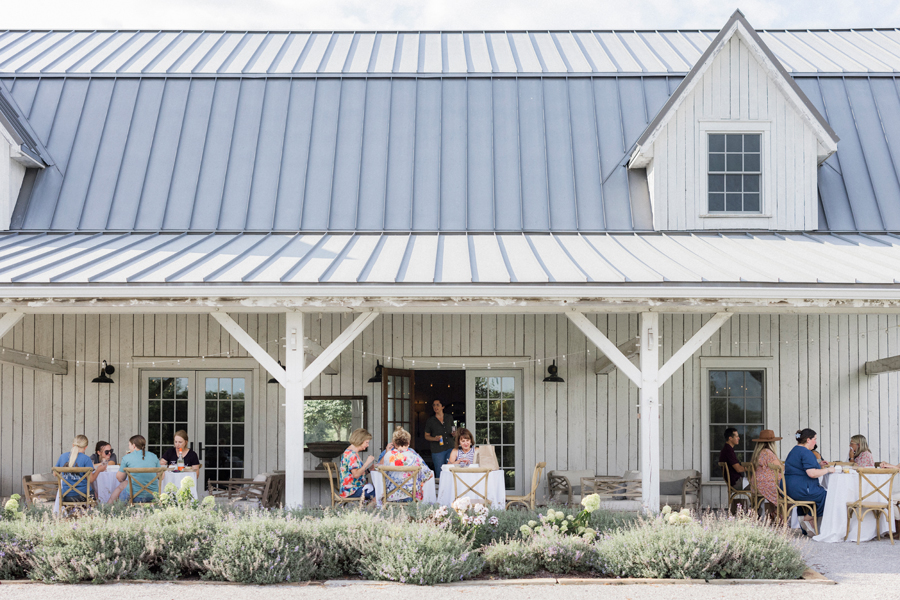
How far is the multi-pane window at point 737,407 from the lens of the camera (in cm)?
1189

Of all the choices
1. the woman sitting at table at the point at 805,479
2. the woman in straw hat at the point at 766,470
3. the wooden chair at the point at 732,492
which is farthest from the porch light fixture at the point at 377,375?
the woman sitting at table at the point at 805,479

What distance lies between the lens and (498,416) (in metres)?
12.1

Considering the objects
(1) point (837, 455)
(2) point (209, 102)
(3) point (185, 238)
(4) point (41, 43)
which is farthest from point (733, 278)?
(4) point (41, 43)

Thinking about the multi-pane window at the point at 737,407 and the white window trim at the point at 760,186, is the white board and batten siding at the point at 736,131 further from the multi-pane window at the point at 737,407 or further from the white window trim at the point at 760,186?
the multi-pane window at the point at 737,407

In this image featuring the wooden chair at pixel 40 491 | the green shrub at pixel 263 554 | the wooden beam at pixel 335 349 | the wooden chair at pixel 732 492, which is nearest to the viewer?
the green shrub at pixel 263 554

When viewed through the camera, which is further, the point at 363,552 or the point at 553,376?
the point at 553,376

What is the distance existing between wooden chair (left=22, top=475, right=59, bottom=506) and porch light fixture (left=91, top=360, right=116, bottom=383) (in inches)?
93.0

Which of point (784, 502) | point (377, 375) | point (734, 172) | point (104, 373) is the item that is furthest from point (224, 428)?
point (734, 172)

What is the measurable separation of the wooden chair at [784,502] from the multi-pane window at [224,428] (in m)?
7.19

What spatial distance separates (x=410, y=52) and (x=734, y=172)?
6111 mm

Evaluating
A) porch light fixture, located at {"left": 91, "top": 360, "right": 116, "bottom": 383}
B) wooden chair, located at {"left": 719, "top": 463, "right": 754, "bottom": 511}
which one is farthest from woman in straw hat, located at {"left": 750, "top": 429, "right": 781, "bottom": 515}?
porch light fixture, located at {"left": 91, "top": 360, "right": 116, "bottom": 383}

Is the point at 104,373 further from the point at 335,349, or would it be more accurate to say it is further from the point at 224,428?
the point at 335,349

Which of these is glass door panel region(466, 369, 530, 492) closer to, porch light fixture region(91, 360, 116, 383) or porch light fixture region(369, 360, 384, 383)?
porch light fixture region(369, 360, 384, 383)

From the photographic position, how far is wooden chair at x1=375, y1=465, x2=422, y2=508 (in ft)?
28.3
